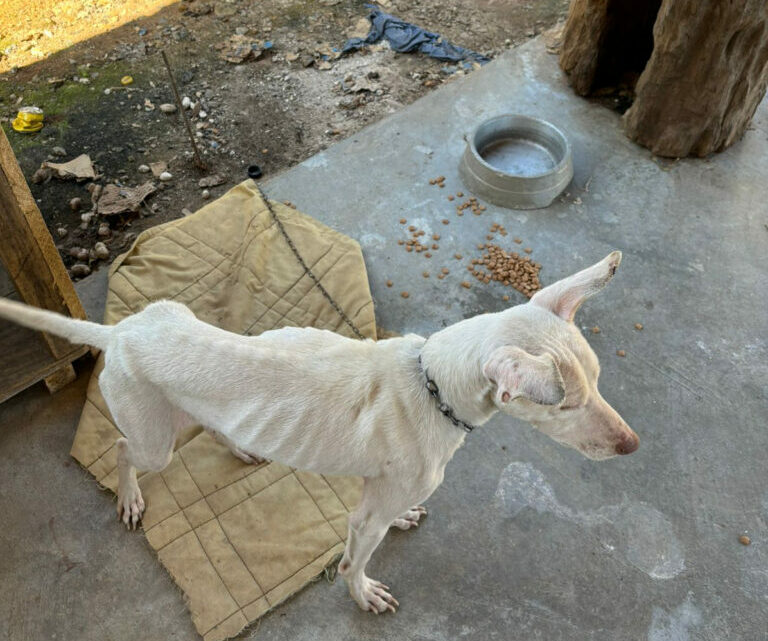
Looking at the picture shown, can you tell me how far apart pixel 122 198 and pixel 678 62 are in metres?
5.20

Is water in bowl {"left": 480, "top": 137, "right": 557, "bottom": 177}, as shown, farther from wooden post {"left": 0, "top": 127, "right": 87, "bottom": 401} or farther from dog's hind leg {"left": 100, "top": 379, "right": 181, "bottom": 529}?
dog's hind leg {"left": 100, "top": 379, "right": 181, "bottom": 529}

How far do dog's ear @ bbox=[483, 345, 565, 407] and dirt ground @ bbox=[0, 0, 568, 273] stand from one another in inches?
168

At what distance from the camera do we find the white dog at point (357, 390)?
2346mm

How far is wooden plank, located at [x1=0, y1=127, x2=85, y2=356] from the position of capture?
11.0ft

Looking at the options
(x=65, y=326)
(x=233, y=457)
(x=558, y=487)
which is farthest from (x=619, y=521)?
(x=65, y=326)

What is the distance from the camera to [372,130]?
608 cm

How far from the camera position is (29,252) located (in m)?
3.62

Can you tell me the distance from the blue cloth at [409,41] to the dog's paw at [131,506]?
19.0ft

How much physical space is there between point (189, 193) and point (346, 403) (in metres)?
3.90

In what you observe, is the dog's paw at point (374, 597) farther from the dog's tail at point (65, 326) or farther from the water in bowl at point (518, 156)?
the water in bowl at point (518, 156)

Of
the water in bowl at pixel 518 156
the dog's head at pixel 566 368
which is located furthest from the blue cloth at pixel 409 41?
the dog's head at pixel 566 368

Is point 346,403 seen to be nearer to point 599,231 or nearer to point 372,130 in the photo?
point 599,231

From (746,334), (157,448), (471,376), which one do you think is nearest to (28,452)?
(157,448)

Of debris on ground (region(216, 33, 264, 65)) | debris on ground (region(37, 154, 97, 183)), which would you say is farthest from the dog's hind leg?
debris on ground (region(216, 33, 264, 65))
